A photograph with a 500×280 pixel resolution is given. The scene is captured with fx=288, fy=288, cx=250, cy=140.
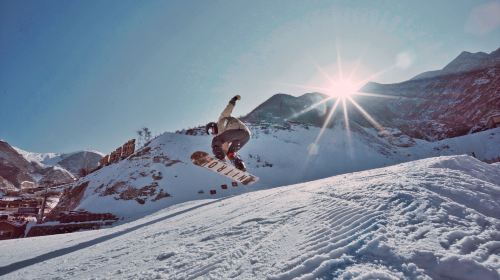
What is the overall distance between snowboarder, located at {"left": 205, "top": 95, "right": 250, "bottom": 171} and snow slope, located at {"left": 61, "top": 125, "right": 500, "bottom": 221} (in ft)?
39.0

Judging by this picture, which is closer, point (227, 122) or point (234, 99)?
point (234, 99)

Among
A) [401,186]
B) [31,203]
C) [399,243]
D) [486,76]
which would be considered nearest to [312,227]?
[399,243]

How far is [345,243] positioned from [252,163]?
77.1ft

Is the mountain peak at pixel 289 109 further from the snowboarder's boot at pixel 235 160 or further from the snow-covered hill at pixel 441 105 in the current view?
the snowboarder's boot at pixel 235 160

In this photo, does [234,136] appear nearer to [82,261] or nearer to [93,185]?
[82,261]

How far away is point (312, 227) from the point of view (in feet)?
15.6

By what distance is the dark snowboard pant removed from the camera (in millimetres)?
9164

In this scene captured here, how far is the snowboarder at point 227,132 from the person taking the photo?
9164 millimetres

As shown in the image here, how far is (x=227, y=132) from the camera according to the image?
9141 mm

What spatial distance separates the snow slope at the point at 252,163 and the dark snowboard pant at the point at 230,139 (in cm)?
1185

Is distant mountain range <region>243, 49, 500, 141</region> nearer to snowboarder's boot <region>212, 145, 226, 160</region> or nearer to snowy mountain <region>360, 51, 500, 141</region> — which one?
snowy mountain <region>360, 51, 500, 141</region>

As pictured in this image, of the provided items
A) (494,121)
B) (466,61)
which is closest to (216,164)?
(494,121)

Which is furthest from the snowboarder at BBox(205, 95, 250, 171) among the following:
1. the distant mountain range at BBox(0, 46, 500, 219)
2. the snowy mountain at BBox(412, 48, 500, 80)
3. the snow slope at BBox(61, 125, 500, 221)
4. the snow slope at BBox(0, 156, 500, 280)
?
the snowy mountain at BBox(412, 48, 500, 80)

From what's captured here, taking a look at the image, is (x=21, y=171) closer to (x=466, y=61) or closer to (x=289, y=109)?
(x=289, y=109)
